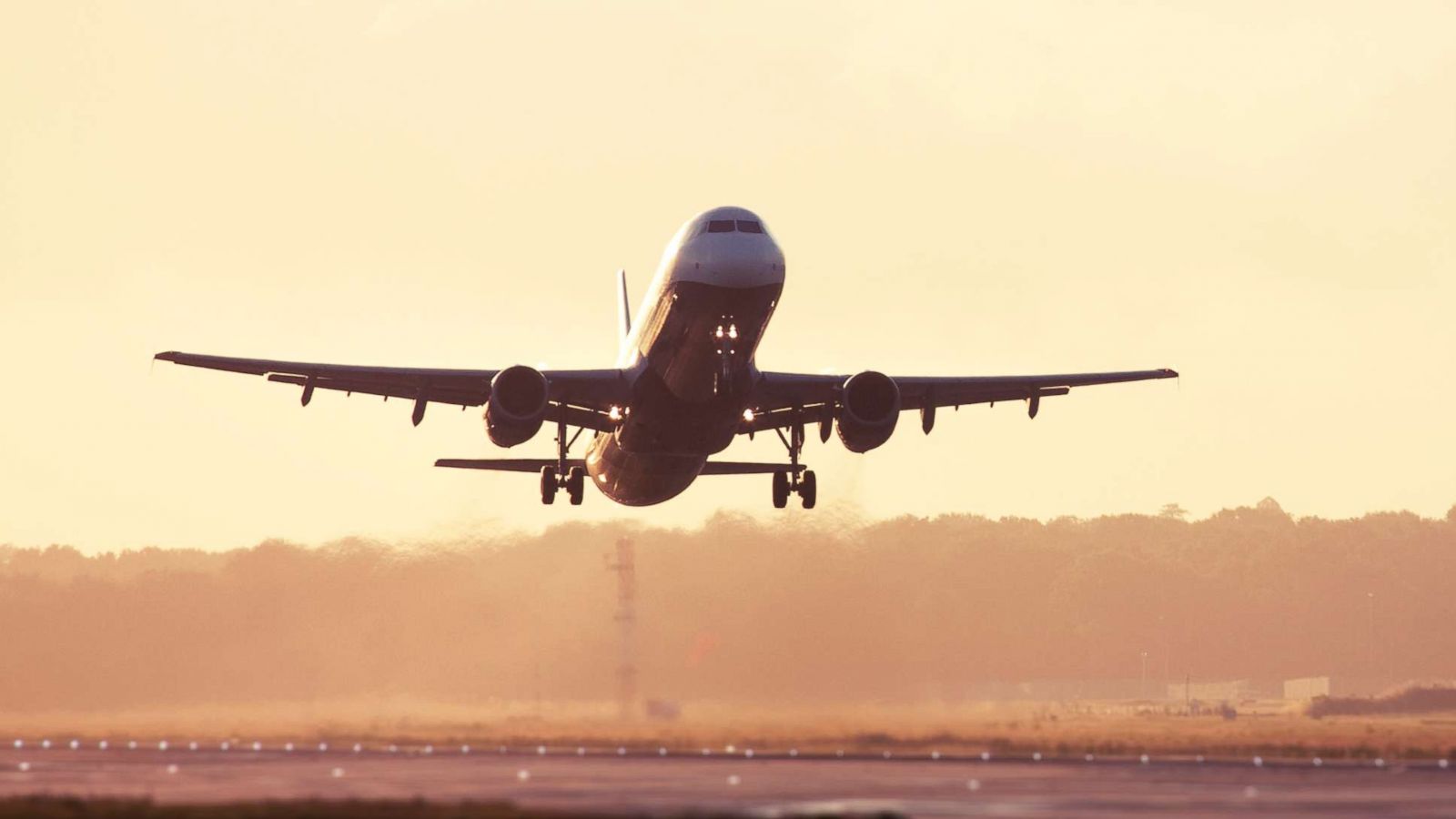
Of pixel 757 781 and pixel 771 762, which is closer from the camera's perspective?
pixel 757 781

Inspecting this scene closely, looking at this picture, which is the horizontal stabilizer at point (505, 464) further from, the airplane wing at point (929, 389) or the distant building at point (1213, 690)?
the distant building at point (1213, 690)

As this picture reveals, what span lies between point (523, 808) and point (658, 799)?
9.68ft

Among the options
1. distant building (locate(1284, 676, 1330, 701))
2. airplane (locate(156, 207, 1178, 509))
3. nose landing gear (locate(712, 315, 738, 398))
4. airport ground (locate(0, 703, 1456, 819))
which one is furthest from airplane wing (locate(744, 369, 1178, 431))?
distant building (locate(1284, 676, 1330, 701))

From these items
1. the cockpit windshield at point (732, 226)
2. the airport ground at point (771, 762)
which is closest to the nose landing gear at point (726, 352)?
the cockpit windshield at point (732, 226)

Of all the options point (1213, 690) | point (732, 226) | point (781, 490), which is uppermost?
point (732, 226)

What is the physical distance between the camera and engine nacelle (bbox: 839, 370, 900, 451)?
6019cm

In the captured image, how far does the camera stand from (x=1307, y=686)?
115938 millimetres

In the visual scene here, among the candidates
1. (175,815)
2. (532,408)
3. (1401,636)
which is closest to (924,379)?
(532,408)

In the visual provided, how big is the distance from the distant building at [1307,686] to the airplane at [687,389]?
52.2 metres

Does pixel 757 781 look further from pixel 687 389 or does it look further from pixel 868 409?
pixel 868 409

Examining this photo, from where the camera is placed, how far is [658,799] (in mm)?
39250

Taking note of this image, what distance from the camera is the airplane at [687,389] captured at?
5562 centimetres

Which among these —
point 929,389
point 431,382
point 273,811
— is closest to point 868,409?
point 929,389

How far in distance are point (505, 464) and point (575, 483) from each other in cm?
234
